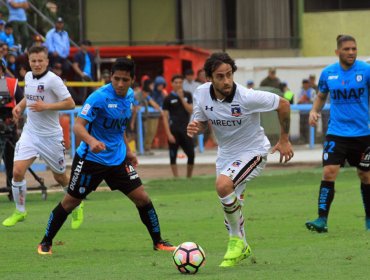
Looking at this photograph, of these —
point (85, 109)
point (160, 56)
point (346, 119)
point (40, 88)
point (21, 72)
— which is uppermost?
point (160, 56)

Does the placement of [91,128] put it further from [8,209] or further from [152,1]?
[152,1]

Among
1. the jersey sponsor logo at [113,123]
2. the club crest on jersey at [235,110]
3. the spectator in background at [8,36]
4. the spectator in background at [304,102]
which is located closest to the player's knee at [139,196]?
the jersey sponsor logo at [113,123]

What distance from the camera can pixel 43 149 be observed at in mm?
15633

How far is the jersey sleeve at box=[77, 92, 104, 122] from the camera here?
1181cm

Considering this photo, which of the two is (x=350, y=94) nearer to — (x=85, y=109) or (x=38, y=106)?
(x=85, y=109)

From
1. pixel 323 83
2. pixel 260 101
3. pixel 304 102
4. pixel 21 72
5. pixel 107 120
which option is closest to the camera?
pixel 260 101

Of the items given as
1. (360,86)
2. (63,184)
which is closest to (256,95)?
(360,86)

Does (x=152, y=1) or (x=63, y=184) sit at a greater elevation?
(x=152, y=1)

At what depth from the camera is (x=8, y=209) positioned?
709 inches

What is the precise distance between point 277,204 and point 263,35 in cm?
2889

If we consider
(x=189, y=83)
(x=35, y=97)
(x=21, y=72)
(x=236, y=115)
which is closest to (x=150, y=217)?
(x=236, y=115)

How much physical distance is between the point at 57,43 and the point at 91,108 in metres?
19.7

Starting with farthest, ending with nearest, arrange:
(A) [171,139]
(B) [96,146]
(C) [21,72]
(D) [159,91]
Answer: (D) [159,91], (C) [21,72], (A) [171,139], (B) [96,146]

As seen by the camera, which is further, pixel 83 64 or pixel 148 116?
pixel 83 64
